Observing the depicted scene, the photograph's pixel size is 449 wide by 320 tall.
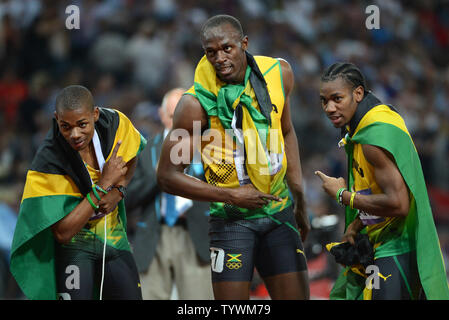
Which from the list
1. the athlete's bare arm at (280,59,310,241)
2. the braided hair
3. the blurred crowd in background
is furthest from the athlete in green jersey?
the blurred crowd in background

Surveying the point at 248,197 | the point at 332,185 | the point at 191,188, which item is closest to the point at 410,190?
the point at 332,185

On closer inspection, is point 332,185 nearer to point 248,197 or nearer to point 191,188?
point 248,197

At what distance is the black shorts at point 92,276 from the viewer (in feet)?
12.0

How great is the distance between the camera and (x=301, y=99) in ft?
29.1

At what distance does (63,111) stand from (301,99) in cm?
564

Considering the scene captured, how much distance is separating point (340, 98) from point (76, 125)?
1.36 metres

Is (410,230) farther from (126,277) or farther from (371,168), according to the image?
(126,277)

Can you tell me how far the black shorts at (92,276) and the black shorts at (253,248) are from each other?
1.61 ft

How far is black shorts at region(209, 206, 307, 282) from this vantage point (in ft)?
11.7

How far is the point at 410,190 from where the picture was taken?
3.33m

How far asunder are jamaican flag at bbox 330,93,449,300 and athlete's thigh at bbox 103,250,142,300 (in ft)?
4.31
